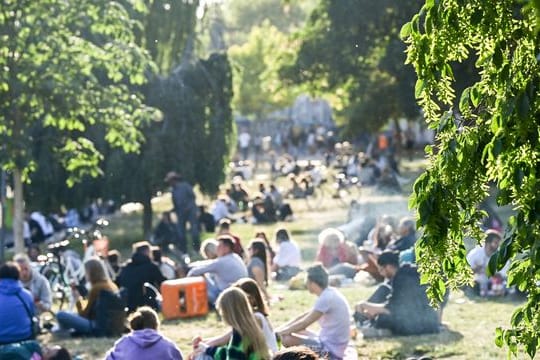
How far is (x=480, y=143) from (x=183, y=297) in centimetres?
1136

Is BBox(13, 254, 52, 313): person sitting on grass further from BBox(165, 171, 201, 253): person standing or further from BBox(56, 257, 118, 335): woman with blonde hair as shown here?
BBox(165, 171, 201, 253): person standing

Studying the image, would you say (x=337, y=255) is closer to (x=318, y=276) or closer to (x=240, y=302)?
(x=318, y=276)

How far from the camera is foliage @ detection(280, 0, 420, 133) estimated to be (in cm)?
3259

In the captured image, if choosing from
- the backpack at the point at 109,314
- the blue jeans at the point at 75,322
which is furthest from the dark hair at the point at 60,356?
the blue jeans at the point at 75,322

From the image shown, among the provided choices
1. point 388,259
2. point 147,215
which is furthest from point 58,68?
point 147,215

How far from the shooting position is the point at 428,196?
195 inches

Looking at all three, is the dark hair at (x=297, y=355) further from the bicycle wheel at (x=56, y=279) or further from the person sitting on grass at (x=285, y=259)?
the person sitting on grass at (x=285, y=259)

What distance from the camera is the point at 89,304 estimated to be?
591 inches

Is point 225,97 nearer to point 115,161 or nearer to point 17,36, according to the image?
point 115,161

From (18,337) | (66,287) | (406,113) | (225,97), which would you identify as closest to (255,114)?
(406,113)

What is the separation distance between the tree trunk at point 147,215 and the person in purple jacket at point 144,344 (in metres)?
20.4

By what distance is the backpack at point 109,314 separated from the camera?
1479 centimetres

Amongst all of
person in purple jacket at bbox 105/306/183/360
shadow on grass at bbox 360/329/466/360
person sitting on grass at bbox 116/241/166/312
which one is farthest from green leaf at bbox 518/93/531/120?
person sitting on grass at bbox 116/241/166/312

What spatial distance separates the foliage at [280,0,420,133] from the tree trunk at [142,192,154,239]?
7.13 metres
